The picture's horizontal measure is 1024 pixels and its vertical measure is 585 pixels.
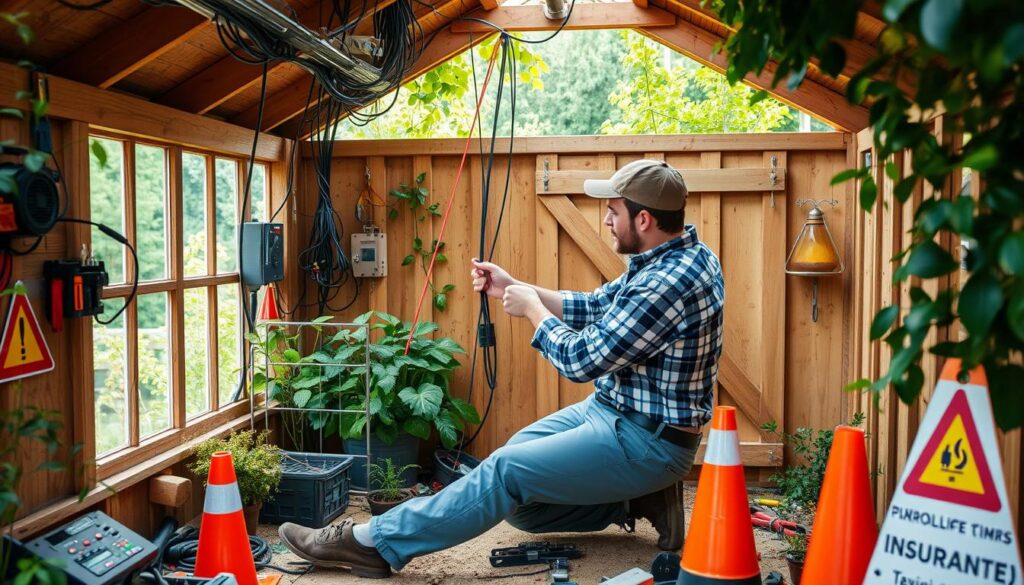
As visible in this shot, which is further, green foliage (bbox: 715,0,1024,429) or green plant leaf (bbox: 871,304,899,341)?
green plant leaf (bbox: 871,304,899,341)

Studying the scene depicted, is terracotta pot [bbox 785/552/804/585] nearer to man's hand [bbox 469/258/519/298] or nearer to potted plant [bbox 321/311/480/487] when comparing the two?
man's hand [bbox 469/258/519/298]

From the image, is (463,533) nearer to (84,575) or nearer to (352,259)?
(84,575)

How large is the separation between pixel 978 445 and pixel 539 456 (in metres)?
1.60

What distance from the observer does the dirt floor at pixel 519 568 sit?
140 inches

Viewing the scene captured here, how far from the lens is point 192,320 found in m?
4.32

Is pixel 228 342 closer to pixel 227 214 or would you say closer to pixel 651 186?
pixel 227 214

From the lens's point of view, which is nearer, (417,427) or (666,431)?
(666,431)

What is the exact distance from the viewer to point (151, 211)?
3.99 meters

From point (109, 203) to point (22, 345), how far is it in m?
0.89

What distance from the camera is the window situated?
3.60 m

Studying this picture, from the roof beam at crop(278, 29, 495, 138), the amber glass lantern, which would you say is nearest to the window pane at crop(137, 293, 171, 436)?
the roof beam at crop(278, 29, 495, 138)

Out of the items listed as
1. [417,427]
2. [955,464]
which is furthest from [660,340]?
[417,427]

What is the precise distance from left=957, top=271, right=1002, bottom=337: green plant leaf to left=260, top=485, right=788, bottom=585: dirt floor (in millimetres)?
2477

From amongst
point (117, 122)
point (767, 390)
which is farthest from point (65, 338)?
point (767, 390)
